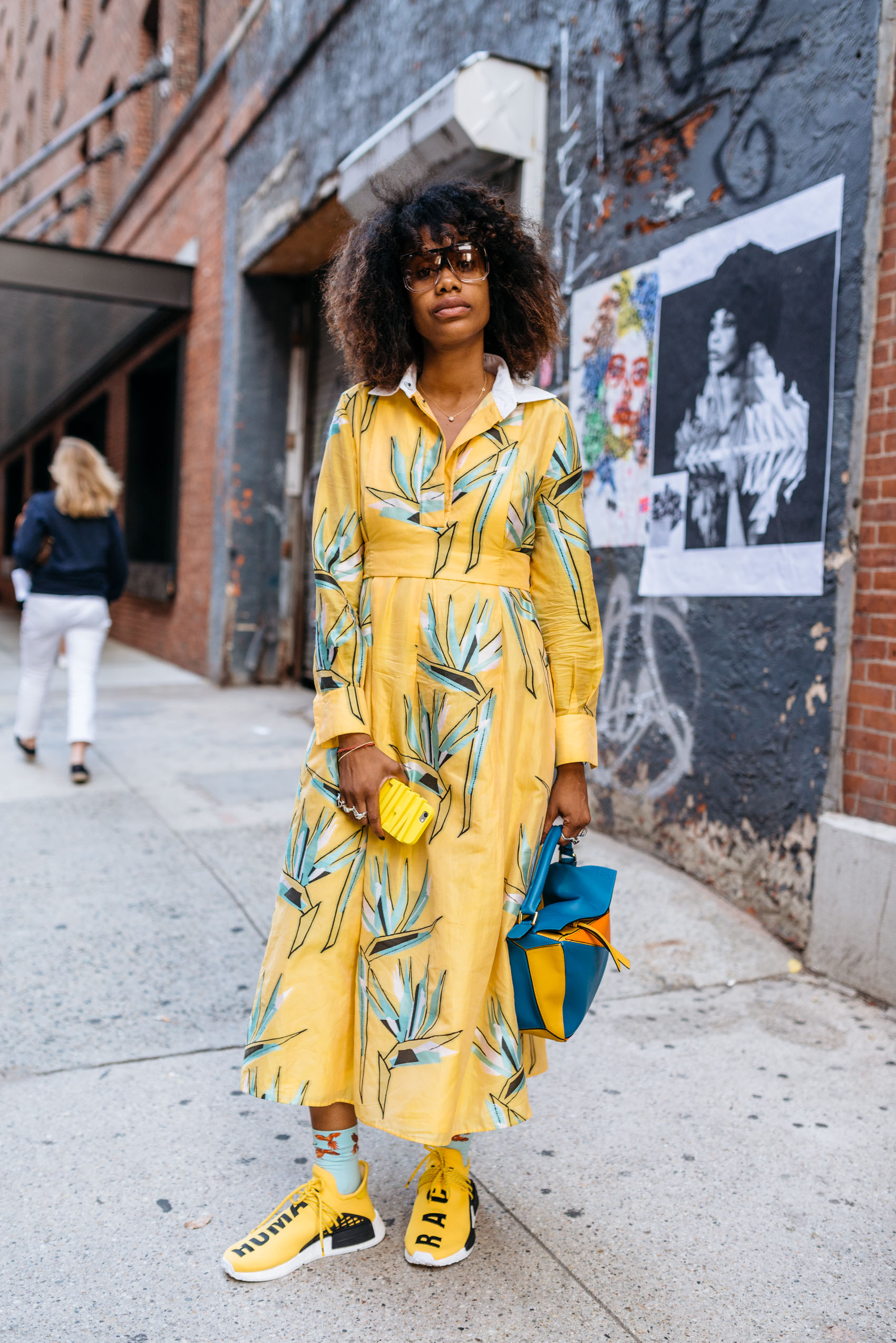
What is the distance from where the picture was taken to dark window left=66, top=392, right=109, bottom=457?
15227 millimetres

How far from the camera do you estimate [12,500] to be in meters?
26.1

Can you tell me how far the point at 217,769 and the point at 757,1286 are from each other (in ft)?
14.0

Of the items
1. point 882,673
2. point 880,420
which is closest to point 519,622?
point 882,673

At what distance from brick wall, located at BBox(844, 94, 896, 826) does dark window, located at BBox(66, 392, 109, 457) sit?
41.9 ft

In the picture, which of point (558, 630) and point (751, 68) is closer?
point (558, 630)

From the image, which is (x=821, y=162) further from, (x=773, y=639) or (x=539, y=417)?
(x=539, y=417)

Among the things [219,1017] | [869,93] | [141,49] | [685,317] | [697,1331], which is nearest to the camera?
[697,1331]

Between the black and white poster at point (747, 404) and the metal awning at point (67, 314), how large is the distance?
691 cm

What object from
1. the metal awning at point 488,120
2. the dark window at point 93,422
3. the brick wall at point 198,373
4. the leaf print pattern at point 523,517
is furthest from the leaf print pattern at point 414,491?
the dark window at point 93,422

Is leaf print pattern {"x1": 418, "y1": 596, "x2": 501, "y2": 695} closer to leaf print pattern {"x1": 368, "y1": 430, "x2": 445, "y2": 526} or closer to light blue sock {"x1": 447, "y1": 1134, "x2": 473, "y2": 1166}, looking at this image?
leaf print pattern {"x1": 368, "y1": 430, "x2": 445, "y2": 526}

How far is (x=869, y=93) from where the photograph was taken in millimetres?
3318

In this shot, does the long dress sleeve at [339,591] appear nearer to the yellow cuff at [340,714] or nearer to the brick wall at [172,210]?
the yellow cuff at [340,714]

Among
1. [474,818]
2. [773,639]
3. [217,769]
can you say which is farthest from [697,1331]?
[217,769]

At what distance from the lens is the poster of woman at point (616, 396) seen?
4.40 meters
